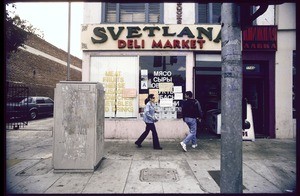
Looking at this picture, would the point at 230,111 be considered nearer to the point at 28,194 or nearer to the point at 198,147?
the point at 28,194

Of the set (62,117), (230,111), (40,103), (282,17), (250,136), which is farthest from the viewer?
(40,103)

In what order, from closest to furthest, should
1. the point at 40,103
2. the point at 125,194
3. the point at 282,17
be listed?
the point at 125,194
the point at 282,17
the point at 40,103

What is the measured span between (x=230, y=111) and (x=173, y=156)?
385 cm

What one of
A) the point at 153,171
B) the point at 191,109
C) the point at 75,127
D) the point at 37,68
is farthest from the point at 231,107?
the point at 37,68

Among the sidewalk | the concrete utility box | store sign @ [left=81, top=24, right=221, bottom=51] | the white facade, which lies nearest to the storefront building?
store sign @ [left=81, top=24, right=221, bottom=51]

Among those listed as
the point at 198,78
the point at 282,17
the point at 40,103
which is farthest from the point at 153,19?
the point at 40,103

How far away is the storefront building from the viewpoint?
30.4 feet

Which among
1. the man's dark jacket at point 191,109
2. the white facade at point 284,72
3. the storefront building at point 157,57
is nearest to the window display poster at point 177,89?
the storefront building at point 157,57

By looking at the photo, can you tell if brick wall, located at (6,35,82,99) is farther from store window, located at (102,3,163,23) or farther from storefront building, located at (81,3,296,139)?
store window, located at (102,3,163,23)

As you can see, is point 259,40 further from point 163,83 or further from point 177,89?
point 163,83

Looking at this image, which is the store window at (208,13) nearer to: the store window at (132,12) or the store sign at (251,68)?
the store window at (132,12)

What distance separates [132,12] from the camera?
9656mm

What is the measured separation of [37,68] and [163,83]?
16.4 metres

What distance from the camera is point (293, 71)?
9422mm
